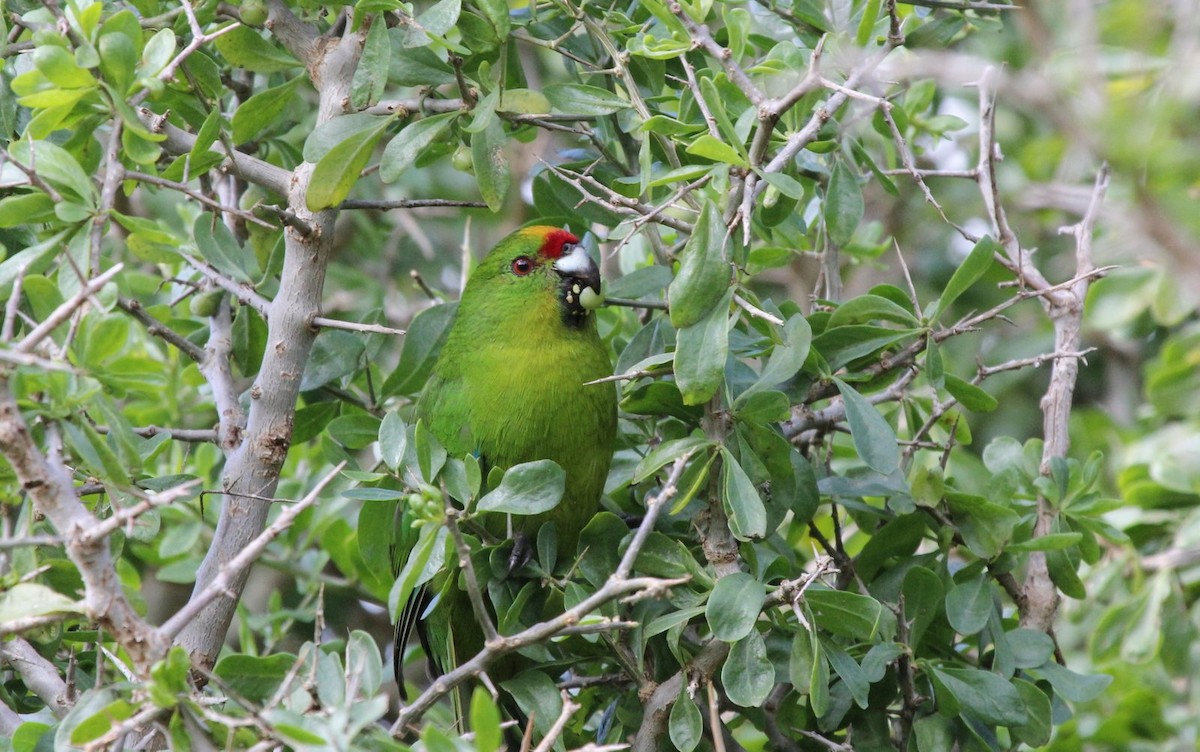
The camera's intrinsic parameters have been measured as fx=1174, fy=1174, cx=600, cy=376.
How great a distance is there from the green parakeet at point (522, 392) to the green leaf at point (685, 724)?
1.63 ft

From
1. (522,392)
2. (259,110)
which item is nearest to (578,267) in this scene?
(522,392)

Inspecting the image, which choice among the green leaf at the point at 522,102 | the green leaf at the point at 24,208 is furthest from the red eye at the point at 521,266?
the green leaf at the point at 24,208

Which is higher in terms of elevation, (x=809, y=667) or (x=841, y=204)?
(x=841, y=204)

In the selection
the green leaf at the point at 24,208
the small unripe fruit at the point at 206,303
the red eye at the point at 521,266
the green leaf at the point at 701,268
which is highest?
the green leaf at the point at 24,208

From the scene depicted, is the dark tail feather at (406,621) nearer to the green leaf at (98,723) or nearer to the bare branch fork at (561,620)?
the bare branch fork at (561,620)

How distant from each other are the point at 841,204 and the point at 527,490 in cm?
95

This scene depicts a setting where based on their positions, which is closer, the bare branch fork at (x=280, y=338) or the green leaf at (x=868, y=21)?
the green leaf at (x=868, y=21)

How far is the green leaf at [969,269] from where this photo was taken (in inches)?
89.4

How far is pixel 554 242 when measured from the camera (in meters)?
3.21

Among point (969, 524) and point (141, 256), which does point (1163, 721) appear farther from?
point (141, 256)

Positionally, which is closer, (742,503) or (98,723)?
(98,723)

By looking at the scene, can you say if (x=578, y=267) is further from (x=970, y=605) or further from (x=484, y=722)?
(x=484, y=722)

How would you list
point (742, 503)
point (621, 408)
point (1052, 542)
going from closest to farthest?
point (742, 503) < point (1052, 542) < point (621, 408)

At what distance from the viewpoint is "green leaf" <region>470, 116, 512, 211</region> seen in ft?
7.87
